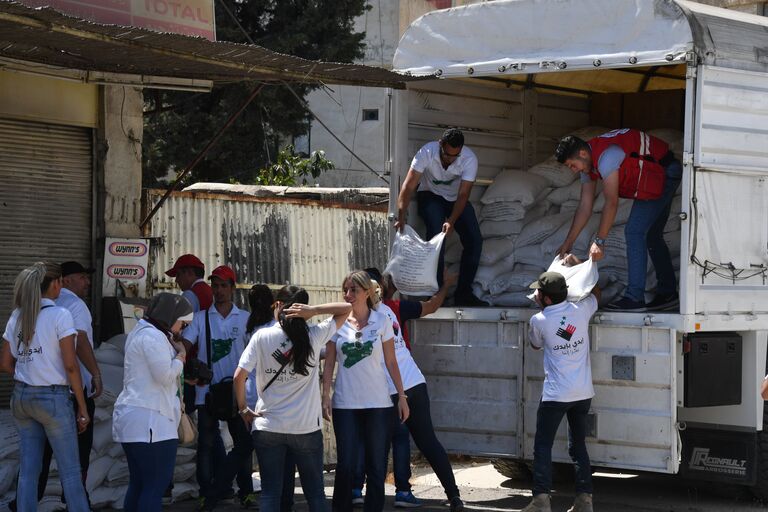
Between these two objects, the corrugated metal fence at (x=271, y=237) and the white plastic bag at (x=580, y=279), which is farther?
the corrugated metal fence at (x=271, y=237)

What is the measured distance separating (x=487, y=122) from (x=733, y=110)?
2317 mm

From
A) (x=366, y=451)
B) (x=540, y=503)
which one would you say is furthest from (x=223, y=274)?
(x=540, y=503)

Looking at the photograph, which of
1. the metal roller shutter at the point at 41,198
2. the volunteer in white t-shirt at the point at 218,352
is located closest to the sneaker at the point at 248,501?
the volunteer in white t-shirt at the point at 218,352

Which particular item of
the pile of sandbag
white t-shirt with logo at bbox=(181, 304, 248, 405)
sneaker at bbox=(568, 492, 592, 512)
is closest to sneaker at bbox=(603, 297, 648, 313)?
the pile of sandbag

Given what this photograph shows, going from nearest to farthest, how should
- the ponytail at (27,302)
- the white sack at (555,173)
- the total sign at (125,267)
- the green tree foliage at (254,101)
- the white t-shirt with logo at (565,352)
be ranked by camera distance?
1. the ponytail at (27,302)
2. the white t-shirt with logo at (565,352)
3. the white sack at (555,173)
4. the total sign at (125,267)
5. the green tree foliage at (254,101)

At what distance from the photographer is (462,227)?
9242 millimetres

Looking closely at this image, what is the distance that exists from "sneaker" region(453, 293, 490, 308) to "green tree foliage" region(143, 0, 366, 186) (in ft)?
27.8

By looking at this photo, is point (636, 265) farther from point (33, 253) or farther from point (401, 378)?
point (33, 253)

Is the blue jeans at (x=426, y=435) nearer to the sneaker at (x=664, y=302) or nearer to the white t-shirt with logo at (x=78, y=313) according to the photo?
the sneaker at (x=664, y=302)

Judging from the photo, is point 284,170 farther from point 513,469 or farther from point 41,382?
point 41,382

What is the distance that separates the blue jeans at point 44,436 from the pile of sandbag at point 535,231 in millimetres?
3452

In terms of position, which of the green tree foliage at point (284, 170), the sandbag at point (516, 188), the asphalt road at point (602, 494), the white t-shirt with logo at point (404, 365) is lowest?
the asphalt road at point (602, 494)

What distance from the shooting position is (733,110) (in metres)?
8.03

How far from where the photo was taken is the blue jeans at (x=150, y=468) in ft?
21.0
